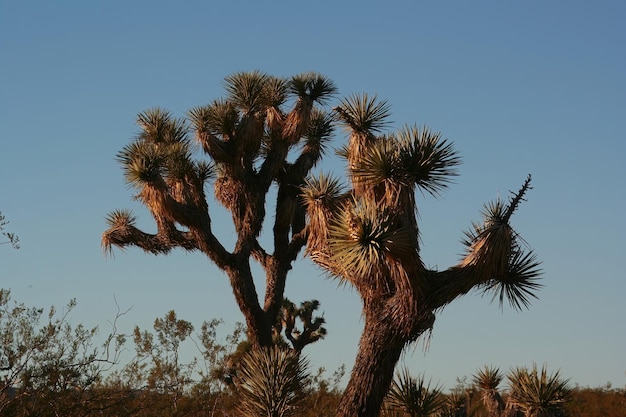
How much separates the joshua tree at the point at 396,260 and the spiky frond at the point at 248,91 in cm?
608

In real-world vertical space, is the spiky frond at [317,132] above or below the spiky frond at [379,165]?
above

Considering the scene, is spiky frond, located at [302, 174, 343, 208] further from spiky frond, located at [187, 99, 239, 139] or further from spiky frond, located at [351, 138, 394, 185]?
spiky frond, located at [187, 99, 239, 139]

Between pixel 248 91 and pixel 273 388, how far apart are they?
24.2 ft

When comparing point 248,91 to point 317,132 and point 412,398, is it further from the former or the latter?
point 412,398

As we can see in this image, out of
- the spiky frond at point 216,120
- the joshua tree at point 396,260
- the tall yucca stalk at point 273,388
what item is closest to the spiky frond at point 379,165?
the joshua tree at point 396,260

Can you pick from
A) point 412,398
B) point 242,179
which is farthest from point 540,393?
point 242,179

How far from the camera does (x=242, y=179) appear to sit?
691 inches

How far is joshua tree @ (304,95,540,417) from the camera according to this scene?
10961 mm

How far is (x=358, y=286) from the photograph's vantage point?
1152 cm

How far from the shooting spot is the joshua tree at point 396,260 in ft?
36.0

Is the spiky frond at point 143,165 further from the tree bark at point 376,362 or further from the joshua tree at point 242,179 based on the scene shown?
the tree bark at point 376,362

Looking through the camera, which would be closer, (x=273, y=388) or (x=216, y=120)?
(x=273, y=388)

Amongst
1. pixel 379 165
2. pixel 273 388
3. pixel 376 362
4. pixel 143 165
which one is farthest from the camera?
pixel 143 165

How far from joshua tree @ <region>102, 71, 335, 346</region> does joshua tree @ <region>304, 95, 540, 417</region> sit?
5449mm
